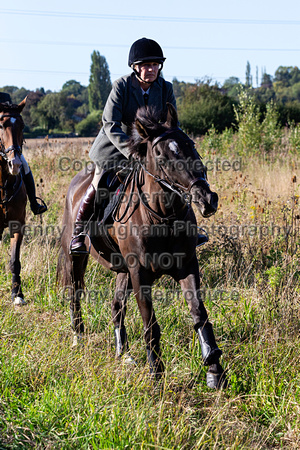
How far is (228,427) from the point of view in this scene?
3377 mm

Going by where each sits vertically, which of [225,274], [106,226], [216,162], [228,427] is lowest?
[228,427]

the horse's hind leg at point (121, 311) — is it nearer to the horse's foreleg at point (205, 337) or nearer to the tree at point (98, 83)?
the horse's foreleg at point (205, 337)

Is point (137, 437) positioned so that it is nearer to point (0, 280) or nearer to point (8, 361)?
point (8, 361)

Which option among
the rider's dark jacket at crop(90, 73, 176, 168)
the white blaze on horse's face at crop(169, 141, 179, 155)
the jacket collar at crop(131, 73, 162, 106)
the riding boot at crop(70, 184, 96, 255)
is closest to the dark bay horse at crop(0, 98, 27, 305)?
the riding boot at crop(70, 184, 96, 255)

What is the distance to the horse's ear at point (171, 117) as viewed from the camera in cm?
399

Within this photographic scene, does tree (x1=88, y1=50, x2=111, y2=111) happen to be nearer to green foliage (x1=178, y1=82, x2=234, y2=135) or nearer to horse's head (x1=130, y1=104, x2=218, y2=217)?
green foliage (x1=178, y1=82, x2=234, y2=135)

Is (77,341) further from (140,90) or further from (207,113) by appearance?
(207,113)

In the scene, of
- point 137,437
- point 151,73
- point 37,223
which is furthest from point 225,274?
point 37,223

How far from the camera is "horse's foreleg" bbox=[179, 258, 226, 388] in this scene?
3942 mm

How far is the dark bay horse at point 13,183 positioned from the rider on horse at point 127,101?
204 cm

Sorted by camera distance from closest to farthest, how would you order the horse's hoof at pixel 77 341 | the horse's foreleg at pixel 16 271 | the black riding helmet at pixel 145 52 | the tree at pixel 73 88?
1. the black riding helmet at pixel 145 52
2. the horse's hoof at pixel 77 341
3. the horse's foreleg at pixel 16 271
4. the tree at pixel 73 88

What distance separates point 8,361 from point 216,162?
8714 mm

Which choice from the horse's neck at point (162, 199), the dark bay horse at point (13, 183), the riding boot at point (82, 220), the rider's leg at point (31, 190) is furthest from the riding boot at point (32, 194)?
the horse's neck at point (162, 199)

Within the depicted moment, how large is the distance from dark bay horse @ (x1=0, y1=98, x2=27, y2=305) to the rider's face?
2.81 meters
